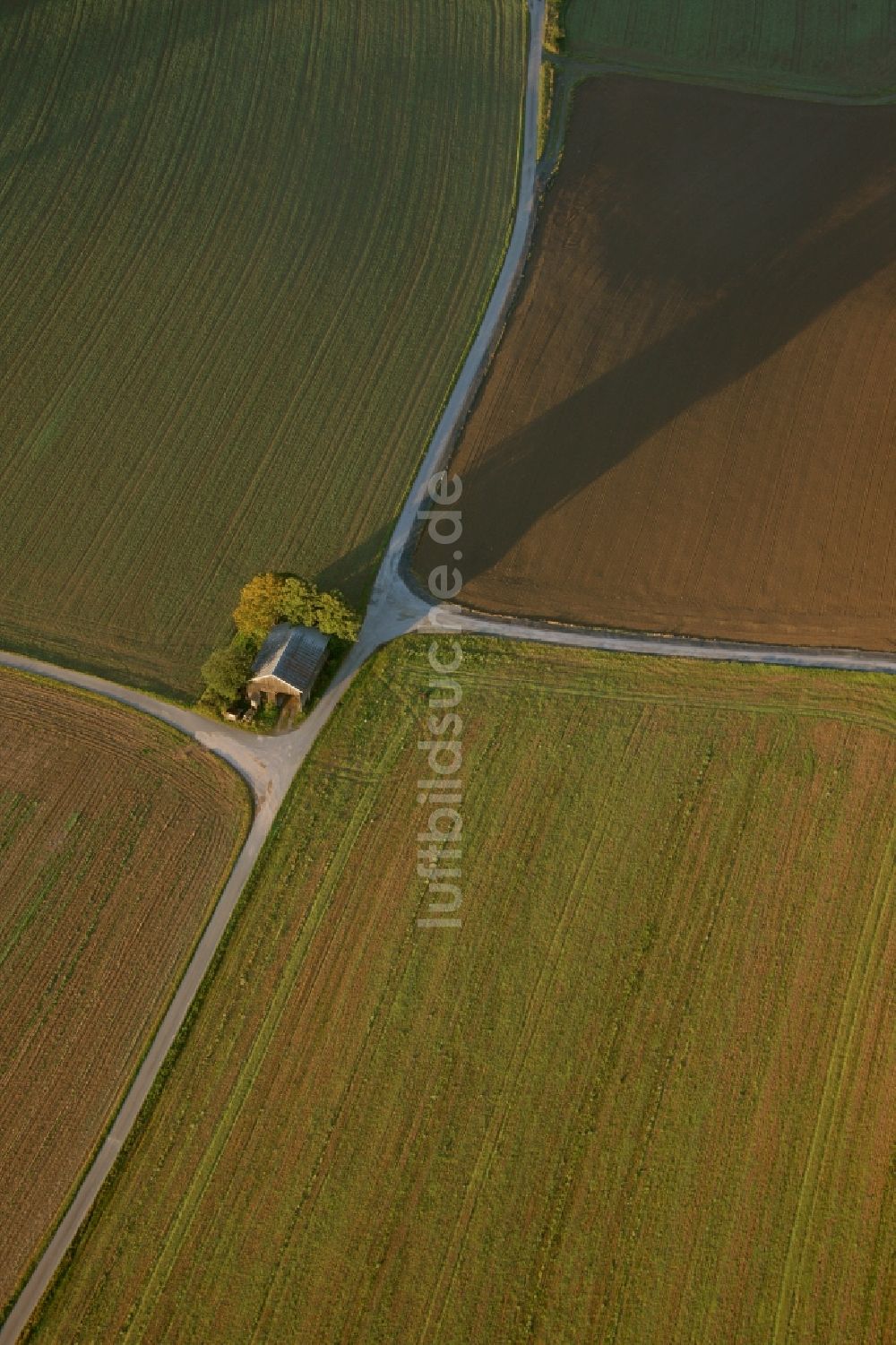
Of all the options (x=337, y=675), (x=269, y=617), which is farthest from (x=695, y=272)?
(x=269, y=617)

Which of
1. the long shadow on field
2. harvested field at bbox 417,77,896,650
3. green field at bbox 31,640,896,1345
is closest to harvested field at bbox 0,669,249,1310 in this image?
green field at bbox 31,640,896,1345

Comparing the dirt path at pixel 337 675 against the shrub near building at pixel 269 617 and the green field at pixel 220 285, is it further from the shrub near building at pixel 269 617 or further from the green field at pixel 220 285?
the shrub near building at pixel 269 617

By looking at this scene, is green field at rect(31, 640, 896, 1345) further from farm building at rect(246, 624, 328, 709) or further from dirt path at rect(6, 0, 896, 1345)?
farm building at rect(246, 624, 328, 709)

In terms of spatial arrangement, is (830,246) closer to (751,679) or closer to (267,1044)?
(751,679)

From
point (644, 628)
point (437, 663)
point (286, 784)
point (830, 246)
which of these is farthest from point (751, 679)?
point (830, 246)

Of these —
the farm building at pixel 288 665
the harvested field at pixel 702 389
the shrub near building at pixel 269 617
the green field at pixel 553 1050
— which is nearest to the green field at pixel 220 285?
the shrub near building at pixel 269 617

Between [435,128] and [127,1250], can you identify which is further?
[435,128]
